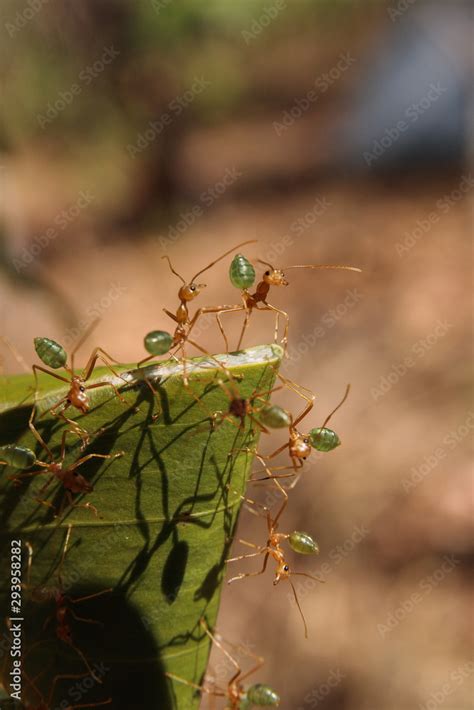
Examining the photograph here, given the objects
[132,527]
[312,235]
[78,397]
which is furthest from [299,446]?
[312,235]

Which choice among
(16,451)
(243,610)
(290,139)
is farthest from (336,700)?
(290,139)

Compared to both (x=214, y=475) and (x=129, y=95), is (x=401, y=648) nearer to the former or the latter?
(x=214, y=475)

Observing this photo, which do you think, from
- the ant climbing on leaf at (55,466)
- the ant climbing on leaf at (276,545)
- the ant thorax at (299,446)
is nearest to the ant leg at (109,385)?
the ant climbing on leaf at (55,466)

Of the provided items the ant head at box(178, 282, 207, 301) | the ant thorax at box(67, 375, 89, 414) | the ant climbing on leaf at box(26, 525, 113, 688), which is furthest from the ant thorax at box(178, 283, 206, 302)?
the ant climbing on leaf at box(26, 525, 113, 688)

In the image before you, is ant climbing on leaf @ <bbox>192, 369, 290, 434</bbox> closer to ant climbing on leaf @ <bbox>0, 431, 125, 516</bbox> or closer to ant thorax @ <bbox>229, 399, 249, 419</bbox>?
ant thorax @ <bbox>229, 399, 249, 419</bbox>

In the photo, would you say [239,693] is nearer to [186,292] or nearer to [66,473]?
[66,473]
